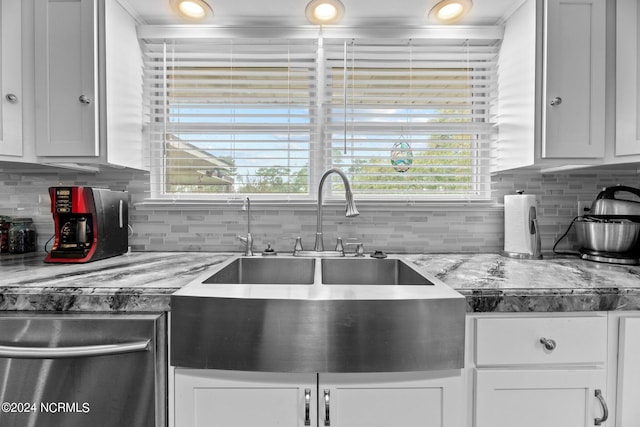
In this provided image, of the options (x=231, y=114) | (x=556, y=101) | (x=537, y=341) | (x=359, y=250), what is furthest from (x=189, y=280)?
(x=556, y=101)

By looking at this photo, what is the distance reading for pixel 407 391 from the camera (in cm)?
94

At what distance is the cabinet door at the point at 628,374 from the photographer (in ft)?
3.35

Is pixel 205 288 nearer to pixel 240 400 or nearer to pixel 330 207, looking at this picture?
pixel 240 400

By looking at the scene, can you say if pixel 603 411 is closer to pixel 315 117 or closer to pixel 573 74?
pixel 573 74

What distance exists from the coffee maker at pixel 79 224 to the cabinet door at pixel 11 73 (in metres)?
0.31

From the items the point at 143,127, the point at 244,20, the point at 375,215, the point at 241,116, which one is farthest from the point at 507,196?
the point at 143,127

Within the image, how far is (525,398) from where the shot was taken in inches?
39.2

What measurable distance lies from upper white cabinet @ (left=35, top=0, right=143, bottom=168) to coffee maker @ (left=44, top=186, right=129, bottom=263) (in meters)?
0.17

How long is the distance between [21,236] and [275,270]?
132cm

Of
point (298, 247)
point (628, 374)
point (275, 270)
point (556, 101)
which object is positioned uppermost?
point (556, 101)

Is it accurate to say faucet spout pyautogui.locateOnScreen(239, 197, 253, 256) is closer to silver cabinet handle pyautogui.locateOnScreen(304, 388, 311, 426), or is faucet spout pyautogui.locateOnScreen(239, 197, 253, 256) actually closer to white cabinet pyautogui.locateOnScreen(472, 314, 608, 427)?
silver cabinet handle pyautogui.locateOnScreen(304, 388, 311, 426)

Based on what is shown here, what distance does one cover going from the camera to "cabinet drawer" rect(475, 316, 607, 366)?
1.00m

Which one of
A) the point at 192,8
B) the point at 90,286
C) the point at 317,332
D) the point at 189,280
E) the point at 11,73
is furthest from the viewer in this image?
the point at 192,8

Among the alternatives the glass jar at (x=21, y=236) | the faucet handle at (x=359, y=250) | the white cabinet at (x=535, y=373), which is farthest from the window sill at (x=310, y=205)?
the white cabinet at (x=535, y=373)
